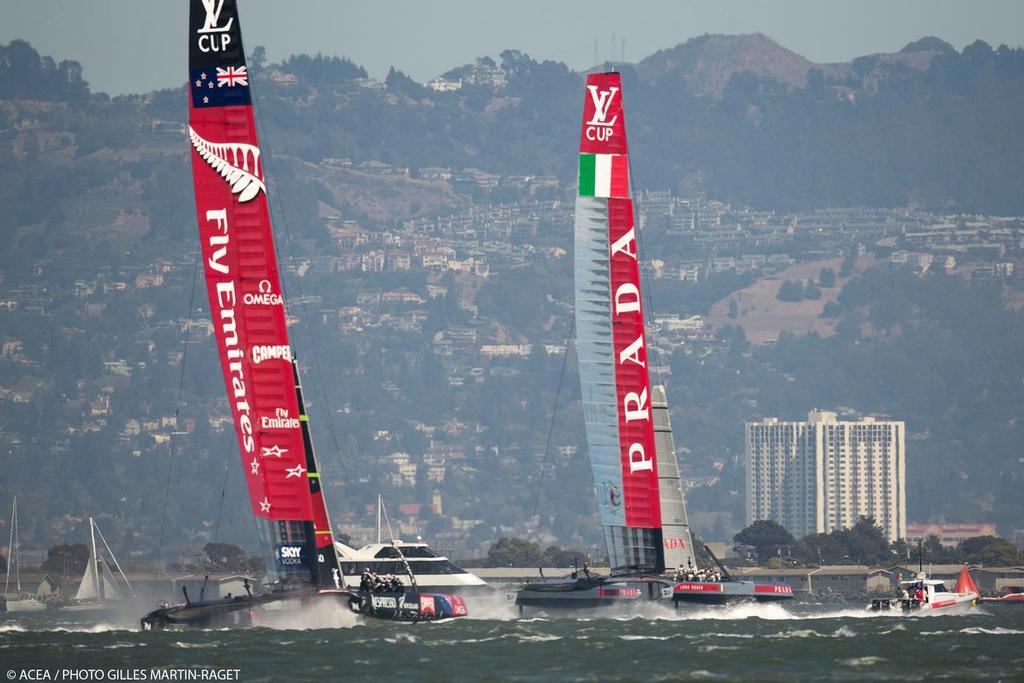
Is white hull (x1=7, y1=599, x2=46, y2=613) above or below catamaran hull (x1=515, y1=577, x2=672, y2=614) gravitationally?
above

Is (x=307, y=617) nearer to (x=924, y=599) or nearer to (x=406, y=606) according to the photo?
(x=406, y=606)

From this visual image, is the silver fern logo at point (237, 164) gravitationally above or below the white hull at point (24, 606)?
above

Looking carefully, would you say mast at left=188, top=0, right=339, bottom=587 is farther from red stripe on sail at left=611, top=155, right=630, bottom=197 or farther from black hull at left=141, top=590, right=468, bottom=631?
red stripe on sail at left=611, top=155, right=630, bottom=197

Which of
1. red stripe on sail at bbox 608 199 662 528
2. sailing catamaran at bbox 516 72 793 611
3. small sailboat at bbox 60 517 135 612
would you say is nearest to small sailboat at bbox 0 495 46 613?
small sailboat at bbox 60 517 135 612

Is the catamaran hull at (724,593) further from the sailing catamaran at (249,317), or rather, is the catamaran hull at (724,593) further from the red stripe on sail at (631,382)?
the sailing catamaran at (249,317)

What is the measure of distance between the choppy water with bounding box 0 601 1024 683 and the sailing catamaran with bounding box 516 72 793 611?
8.92ft

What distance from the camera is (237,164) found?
5647 centimetres

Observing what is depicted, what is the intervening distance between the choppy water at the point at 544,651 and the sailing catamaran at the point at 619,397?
2720 mm

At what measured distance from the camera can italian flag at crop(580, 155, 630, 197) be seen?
233ft

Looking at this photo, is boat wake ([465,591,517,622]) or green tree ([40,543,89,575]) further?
green tree ([40,543,89,575])

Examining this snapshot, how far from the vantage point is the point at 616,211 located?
70750mm

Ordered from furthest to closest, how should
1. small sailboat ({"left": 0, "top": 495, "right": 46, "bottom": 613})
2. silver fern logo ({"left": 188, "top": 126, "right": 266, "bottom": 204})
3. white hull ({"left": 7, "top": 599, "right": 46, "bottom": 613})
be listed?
small sailboat ({"left": 0, "top": 495, "right": 46, "bottom": 613}) < white hull ({"left": 7, "top": 599, "right": 46, "bottom": 613}) < silver fern logo ({"left": 188, "top": 126, "right": 266, "bottom": 204})

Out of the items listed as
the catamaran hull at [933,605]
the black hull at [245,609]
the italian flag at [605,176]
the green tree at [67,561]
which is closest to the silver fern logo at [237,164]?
the black hull at [245,609]

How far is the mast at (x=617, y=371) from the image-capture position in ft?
231
